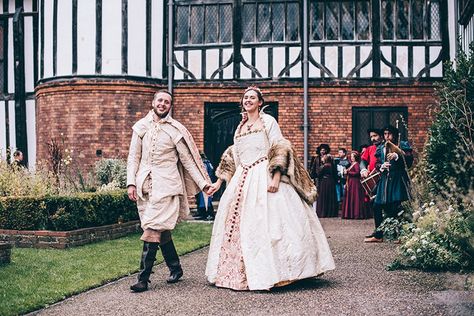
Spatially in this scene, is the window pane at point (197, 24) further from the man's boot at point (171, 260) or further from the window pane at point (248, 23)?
the man's boot at point (171, 260)

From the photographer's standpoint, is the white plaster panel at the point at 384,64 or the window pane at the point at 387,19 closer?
the white plaster panel at the point at 384,64

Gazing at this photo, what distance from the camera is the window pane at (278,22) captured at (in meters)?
18.2

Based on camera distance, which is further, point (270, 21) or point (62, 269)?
point (270, 21)

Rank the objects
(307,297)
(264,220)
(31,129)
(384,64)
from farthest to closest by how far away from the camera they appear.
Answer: (31,129) < (384,64) < (264,220) < (307,297)

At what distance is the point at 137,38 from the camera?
17906 mm

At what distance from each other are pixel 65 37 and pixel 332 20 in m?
6.27

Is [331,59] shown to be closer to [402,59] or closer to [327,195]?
[402,59]

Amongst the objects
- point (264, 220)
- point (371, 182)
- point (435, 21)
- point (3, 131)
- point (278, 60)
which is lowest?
point (264, 220)

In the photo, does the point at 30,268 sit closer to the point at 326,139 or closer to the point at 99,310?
the point at 99,310

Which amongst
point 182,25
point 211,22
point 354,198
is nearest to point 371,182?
point 354,198

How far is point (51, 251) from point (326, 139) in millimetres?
9156

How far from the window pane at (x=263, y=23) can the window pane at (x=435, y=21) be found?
→ 378cm

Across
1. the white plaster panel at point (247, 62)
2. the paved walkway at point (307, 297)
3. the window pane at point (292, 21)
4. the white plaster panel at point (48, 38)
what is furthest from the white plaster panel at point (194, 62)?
the paved walkway at point (307, 297)

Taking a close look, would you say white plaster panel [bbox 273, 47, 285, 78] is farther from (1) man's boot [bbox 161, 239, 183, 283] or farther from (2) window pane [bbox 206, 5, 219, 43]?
(1) man's boot [bbox 161, 239, 183, 283]
